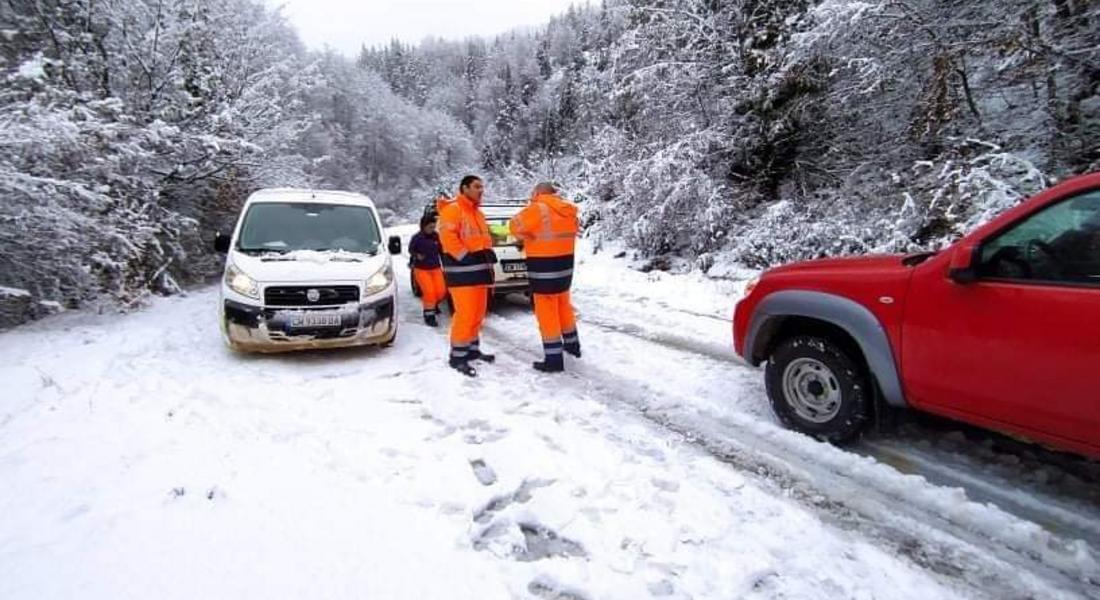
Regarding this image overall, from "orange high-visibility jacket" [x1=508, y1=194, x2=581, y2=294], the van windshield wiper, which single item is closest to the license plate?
the van windshield wiper

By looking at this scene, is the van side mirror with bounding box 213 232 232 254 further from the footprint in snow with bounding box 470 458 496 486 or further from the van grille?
the footprint in snow with bounding box 470 458 496 486

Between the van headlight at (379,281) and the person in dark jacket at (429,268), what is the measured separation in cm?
→ 149

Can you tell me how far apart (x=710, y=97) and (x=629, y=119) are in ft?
7.65

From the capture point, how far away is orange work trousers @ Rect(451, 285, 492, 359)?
19.0 ft

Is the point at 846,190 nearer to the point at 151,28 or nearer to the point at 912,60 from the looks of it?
the point at 912,60

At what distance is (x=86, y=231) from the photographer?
7.79 m

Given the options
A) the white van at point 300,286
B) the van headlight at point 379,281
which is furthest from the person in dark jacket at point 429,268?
the van headlight at point 379,281

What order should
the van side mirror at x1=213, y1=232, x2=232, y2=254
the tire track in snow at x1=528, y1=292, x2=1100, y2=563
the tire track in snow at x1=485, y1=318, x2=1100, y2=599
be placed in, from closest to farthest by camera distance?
the tire track in snow at x1=485, y1=318, x2=1100, y2=599 → the tire track in snow at x1=528, y1=292, x2=1100, y2=563 → the van side mirror at x1=213, y1=232, x2=232, y2=254

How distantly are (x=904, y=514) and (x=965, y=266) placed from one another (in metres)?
1.36

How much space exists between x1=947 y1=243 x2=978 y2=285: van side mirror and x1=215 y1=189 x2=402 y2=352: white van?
5024 millimetres

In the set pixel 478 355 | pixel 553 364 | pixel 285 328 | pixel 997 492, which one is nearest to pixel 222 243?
pixel 285 328

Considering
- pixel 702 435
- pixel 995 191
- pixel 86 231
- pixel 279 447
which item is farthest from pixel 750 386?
pixel 86 231

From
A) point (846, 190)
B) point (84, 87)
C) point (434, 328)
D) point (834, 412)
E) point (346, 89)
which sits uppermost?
point (346, 89)

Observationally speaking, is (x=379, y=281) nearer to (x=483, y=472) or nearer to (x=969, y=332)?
(x=483, y=472)
